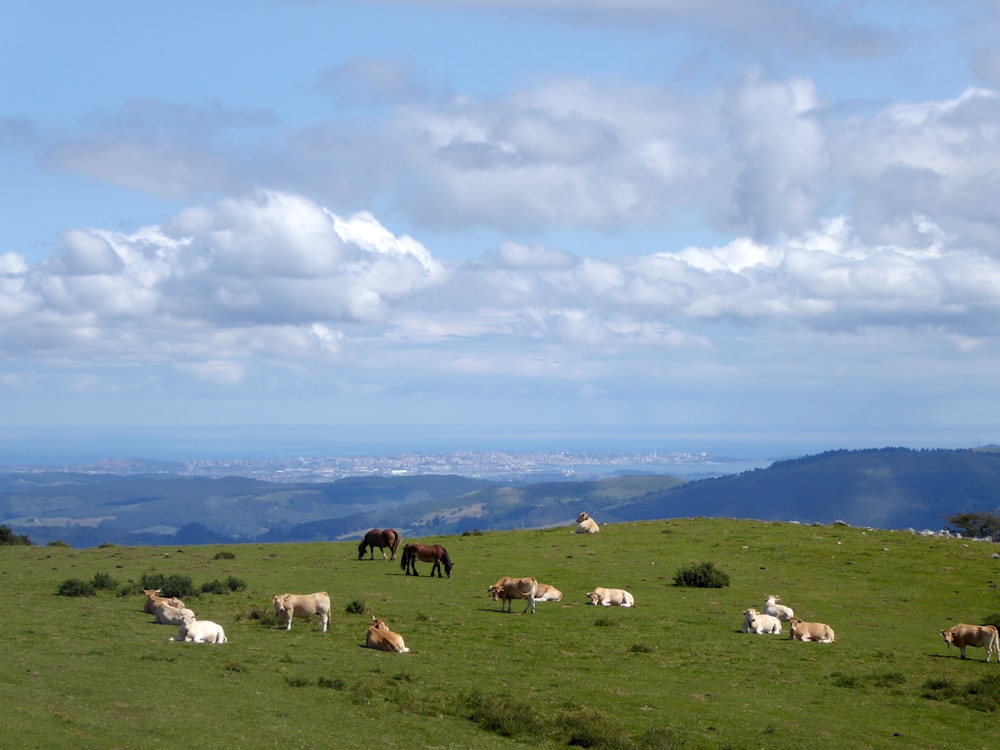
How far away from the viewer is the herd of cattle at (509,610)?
2312 centimetres

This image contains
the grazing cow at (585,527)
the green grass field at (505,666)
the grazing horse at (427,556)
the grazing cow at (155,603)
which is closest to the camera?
the green grass field at (505,666)

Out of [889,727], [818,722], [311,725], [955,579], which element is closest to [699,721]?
[818,722]

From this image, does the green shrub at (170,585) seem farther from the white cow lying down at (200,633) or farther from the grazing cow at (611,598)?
the grazing cow at (611,598)

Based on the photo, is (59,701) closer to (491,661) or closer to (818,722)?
(491,661)

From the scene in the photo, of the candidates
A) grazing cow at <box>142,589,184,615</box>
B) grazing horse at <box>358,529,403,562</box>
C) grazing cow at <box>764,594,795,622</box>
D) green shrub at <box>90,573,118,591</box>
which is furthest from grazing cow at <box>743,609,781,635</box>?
green shrub at <box>90,573,118,591</box>

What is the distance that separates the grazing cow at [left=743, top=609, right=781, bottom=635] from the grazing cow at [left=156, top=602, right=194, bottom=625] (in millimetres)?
15190

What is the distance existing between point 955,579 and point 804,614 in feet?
33.4

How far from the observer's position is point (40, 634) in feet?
75.2

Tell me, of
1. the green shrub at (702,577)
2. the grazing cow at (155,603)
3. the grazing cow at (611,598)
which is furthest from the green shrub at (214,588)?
the green shrub at (702,577)

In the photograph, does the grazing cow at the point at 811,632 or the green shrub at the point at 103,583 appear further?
the green shrub at the point at 103,583

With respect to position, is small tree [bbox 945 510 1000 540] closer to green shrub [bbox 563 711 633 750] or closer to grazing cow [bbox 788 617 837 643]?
grazing cow [bbox 788 617 837 643]

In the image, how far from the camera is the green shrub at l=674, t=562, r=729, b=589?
35.4m

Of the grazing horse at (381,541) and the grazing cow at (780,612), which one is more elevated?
the grazing horse at (381,541)

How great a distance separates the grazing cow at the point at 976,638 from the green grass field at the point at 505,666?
0.52 m
